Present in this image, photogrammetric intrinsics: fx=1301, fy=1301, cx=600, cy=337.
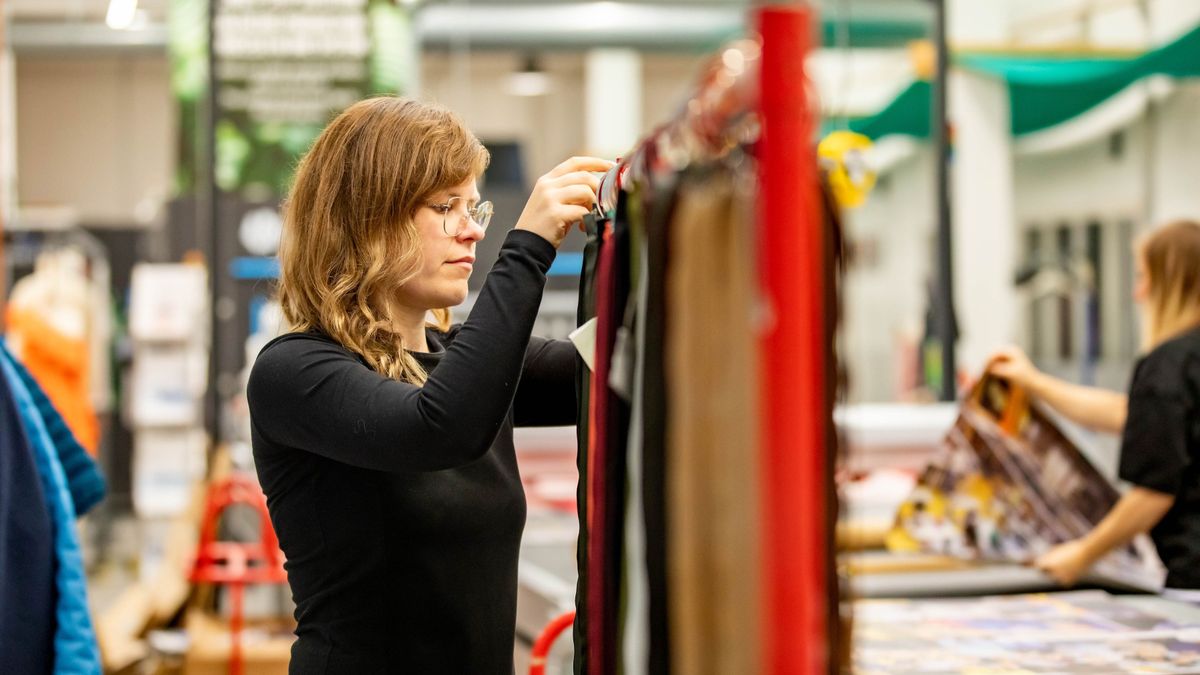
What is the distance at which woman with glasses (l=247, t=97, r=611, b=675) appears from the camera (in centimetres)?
168

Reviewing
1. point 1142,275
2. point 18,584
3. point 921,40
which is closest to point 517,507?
point 18,584

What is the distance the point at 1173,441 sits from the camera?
9.97 feet

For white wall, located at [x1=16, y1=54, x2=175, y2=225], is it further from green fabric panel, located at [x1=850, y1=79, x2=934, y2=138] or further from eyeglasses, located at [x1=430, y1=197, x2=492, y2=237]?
eyeglasses, located at [x1=430, y1=197, x2=492, y2=237]

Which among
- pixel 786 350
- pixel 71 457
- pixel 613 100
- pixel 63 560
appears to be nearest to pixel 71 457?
pixel 71 457

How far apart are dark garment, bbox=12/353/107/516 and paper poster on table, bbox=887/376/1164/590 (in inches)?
83.2

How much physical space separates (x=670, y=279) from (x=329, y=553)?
29.8 inches

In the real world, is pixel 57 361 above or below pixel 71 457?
below

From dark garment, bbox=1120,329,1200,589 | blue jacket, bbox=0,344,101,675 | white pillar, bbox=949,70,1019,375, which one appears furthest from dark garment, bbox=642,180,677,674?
white pillar, bbox=949,70,1019,375

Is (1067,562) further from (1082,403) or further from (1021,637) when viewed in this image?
(1021,637)

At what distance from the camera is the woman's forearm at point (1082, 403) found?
338 cm

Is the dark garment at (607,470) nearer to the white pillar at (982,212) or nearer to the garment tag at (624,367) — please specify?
the garment tag at (624,367)

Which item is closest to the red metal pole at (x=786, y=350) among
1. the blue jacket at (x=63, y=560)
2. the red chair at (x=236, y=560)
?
the blue jacket at (x=63, y=560)

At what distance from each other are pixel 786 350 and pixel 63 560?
1.90m

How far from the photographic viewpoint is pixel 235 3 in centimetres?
615
